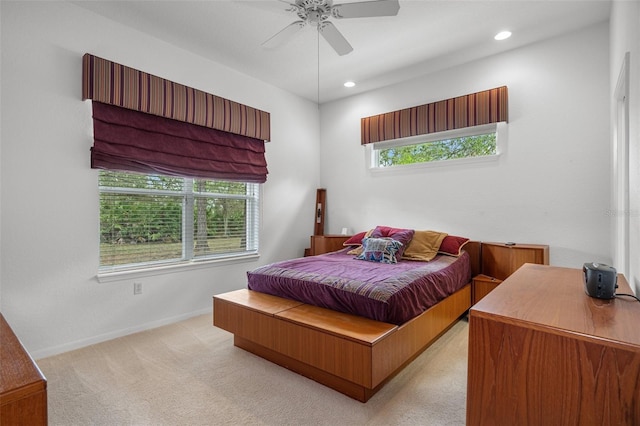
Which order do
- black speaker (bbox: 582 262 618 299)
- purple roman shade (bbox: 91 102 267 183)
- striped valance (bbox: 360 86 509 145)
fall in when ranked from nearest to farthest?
black speaker (bbox: 582 262 618 299)
purple roman shade (bbox: 91 102 267 183)
striped valance (bbox: 360 86 509 145)

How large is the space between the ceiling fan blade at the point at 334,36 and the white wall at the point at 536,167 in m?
1.80

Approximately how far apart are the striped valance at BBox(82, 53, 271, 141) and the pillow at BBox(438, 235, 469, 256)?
8.21 feet

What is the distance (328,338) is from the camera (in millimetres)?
1954

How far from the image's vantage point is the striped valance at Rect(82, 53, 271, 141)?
2.67 meters

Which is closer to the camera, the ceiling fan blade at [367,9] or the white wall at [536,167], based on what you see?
the ceiling fan blade at [367,9]

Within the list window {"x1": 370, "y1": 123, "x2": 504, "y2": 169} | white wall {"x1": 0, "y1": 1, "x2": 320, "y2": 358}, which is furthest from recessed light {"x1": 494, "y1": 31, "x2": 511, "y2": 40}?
white wall {"x1": 0, "y1": 1, "x2": 320, "y2": 358}

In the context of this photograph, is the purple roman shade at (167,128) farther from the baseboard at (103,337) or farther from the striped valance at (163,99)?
the baseboard at (103,337)

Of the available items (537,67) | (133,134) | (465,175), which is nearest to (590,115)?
(537,67)

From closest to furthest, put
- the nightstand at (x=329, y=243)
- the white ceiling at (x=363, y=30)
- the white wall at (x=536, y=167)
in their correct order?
the white ceiling at (x=363, y=30), the white wall at (x=536, y=167), the nightstand at (x=329, y=243)

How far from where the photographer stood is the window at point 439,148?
3.65 metres

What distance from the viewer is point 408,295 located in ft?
7.16

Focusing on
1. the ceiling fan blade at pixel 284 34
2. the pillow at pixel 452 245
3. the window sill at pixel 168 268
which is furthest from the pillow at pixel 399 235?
the ceiling fan blade at pixel 284 34

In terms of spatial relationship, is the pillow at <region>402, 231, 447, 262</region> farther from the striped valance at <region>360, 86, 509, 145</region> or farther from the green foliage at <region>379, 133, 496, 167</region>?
the striped valance at <region>360, 86, 509, 145</region>

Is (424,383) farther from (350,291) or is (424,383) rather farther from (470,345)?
(470,345)
